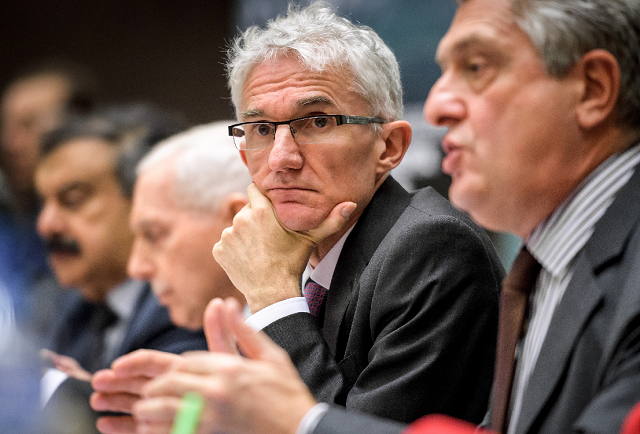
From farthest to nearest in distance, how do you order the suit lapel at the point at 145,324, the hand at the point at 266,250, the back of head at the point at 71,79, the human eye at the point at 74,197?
the back of head at the point at 71,79 < the human eye at the point at 74,197 < the suit lapel at the point at 145,324 < the hand at the point at 266,250

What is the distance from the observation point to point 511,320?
129 cm

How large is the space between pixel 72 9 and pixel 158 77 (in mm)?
790

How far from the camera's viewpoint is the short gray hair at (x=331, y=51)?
1.72m

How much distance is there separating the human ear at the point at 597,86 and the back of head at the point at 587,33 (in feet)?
0.05

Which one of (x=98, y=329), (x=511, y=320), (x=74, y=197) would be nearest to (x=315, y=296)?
(x=511, y=320)

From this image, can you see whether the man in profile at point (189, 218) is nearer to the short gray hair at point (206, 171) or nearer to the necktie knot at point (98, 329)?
the short gray hair at point (206, 171)

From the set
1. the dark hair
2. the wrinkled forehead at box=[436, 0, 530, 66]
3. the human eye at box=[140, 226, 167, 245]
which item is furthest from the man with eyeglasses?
the dark hair

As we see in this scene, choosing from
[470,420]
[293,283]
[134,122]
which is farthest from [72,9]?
[470,420]

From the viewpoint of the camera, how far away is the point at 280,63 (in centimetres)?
172

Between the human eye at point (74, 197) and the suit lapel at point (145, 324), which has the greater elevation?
the human eye at point (74, 197)

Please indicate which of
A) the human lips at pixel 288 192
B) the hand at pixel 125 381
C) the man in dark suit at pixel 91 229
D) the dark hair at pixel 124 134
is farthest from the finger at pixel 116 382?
the dark hair at pixel 124 134

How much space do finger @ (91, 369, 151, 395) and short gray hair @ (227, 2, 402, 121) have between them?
0.86 m

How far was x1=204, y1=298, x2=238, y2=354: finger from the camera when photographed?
110cm

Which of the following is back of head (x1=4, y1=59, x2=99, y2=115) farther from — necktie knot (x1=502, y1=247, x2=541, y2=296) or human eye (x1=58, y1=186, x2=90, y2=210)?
necktie knot (x1=502, y1=247, x2=541, y2=296)
